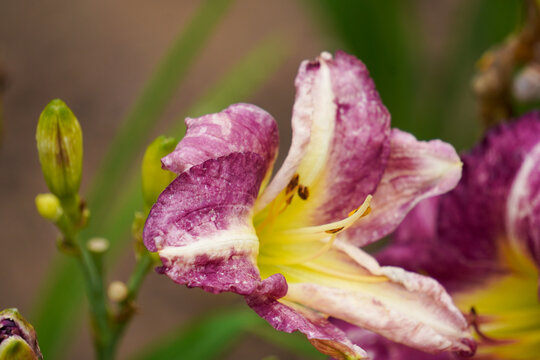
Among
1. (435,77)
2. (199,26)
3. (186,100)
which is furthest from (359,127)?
(186,100)

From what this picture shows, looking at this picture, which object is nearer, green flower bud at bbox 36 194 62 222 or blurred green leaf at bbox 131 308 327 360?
green flower bud at bbox 36 194 62 222

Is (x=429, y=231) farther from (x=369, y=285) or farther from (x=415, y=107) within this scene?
(x=415, y=107)

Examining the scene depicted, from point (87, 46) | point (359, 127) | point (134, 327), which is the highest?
point (87, 46)

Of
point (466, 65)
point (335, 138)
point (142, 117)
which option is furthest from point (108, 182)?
point (466, 65)

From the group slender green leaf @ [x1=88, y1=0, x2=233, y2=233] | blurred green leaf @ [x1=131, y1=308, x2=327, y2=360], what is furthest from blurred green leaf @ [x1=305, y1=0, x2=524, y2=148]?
blurred green leaf @ [x1=131, y1=308, x2=327, y2=360]

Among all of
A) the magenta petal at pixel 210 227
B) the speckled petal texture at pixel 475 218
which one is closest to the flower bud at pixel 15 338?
the magenta petal at pixel 210 227

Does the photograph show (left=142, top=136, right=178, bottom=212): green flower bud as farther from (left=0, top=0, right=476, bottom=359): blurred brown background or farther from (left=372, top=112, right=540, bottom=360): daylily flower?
(left=0, top=0, right=476, bottom=359): blurred brown background

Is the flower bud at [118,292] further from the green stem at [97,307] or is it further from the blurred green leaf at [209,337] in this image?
the blurred green leaf at [209,337]
